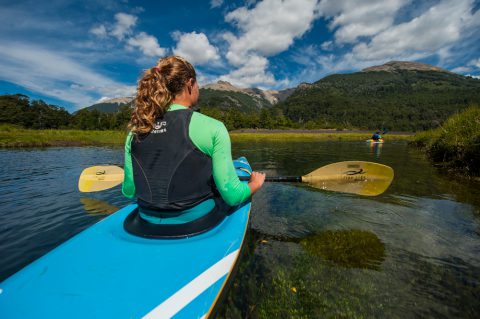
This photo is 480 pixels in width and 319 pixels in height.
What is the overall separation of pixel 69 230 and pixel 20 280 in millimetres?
3324

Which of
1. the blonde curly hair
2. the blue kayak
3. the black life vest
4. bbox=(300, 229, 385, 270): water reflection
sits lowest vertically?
bbox=(300, 229, 385, 270): water reflection

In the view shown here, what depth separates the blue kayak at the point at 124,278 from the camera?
187 cm

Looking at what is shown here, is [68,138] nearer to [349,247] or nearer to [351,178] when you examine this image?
[351,178]

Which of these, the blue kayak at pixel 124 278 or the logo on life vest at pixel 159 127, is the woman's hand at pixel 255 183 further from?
the logo on life vest at pixel 159 127

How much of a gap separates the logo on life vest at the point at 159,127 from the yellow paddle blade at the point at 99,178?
467 centimetres

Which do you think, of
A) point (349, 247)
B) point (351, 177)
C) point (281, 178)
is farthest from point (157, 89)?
point (351, 177)

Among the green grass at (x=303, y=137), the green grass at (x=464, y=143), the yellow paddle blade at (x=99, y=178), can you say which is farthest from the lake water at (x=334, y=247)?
the green grass at (x=303, y=137)

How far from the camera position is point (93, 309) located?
1.85 meters

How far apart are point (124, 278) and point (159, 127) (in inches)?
61.3

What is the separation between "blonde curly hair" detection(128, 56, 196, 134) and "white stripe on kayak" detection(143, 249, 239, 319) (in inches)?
64.7

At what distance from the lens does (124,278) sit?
223 centimetres

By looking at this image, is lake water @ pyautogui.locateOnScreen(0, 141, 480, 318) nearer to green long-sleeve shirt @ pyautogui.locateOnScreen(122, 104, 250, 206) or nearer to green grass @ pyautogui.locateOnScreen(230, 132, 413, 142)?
green long-sleeve shirt @ pyautogui.locateOnScreen(122, 104, 250, 206)

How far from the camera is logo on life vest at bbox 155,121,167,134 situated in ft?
8.35

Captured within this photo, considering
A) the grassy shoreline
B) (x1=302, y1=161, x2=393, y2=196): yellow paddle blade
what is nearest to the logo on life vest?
(x1=302, y1=161, x2=393, y2=196): yellow paddle blade
